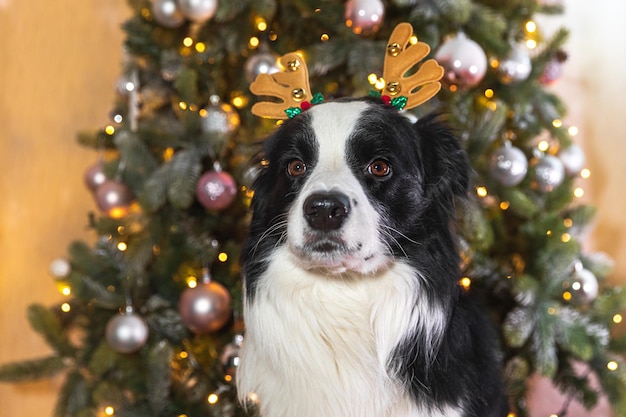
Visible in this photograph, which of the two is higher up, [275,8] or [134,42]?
[275,8]

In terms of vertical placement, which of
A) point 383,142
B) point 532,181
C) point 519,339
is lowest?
point 519,339

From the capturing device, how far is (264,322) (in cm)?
167

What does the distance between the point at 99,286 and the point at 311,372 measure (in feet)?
3.34

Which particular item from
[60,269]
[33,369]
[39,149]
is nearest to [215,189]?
[60,269]

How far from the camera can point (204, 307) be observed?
2.20m

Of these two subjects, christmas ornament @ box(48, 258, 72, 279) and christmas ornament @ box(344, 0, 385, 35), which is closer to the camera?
christmas ornament @ box(344, 0, 385, 35)

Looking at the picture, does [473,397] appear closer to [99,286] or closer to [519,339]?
[519,339]

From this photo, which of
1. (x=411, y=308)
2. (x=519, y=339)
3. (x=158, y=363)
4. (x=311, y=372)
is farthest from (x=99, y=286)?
(x=519, y=339)

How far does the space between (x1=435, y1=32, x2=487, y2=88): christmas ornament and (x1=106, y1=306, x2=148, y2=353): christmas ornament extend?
1.24 meters

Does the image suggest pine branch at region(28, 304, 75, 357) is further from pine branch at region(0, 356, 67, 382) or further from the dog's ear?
the dog's ear

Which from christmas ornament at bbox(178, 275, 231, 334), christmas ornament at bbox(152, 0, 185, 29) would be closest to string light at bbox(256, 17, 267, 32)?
christmas ornament at bbox(152, 0, 185, 29)

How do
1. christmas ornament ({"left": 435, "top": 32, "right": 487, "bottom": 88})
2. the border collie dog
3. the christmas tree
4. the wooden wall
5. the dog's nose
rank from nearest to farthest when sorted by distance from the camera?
the dog's nose
the border collie dog
christmas ornament ({"left": 435, "top": 32, "right": 487, "bottom": 88})
the christmas tree
the wooden wall

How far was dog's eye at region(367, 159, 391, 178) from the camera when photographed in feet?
5.28

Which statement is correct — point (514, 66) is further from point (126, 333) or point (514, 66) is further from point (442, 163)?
point (126, 333)
